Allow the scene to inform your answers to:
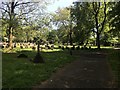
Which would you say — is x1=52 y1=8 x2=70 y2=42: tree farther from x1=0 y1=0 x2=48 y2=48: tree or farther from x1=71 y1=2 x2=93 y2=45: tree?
x1=0 y1=0 x2=48 y2=48: tree

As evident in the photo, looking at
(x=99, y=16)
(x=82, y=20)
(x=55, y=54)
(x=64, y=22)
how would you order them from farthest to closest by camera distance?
(x=64, y=22)
(x=99, y=16)
(x=82, y=20)
(x=55, y=54)

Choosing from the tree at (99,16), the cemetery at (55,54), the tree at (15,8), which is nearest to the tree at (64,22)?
the cemetery at (55,54)

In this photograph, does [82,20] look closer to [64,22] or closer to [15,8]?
[15,8]

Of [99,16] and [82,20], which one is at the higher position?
[99,16]

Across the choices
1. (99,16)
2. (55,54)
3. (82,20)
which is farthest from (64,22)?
(55,54)

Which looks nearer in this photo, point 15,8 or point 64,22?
point 15,8

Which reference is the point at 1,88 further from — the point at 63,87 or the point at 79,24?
the point at 79,24

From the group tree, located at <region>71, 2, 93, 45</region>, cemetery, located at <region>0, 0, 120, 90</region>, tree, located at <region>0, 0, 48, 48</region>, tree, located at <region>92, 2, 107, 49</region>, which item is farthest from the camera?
tree, located at <region>92, 2, 107, 49</region>

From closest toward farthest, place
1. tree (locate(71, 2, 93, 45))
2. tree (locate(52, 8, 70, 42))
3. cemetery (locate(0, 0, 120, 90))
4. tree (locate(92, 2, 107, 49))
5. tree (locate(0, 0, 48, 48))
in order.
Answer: cemetery (locate(0, 0, 120, 90))
tree (locate(0, 0, 48, 48))
tree (locate(71, 2, 93, 45))
tree (locate(92, 2, 107, 49))
tree (locate(52, 8, 70, 42))

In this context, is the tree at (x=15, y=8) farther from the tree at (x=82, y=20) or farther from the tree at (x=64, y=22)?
the tree at (x=64, y=22)

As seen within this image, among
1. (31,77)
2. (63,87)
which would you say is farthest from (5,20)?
(63,87)

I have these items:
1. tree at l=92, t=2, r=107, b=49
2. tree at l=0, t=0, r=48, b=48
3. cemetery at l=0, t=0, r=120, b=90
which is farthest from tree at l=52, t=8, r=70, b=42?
tree at l=0, t=0, r=48, b=48

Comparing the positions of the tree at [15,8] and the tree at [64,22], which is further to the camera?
the tree at [64,22]

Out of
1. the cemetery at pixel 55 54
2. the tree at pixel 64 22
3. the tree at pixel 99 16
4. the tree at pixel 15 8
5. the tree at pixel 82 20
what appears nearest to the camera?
the cemetery at pixel 55 54
